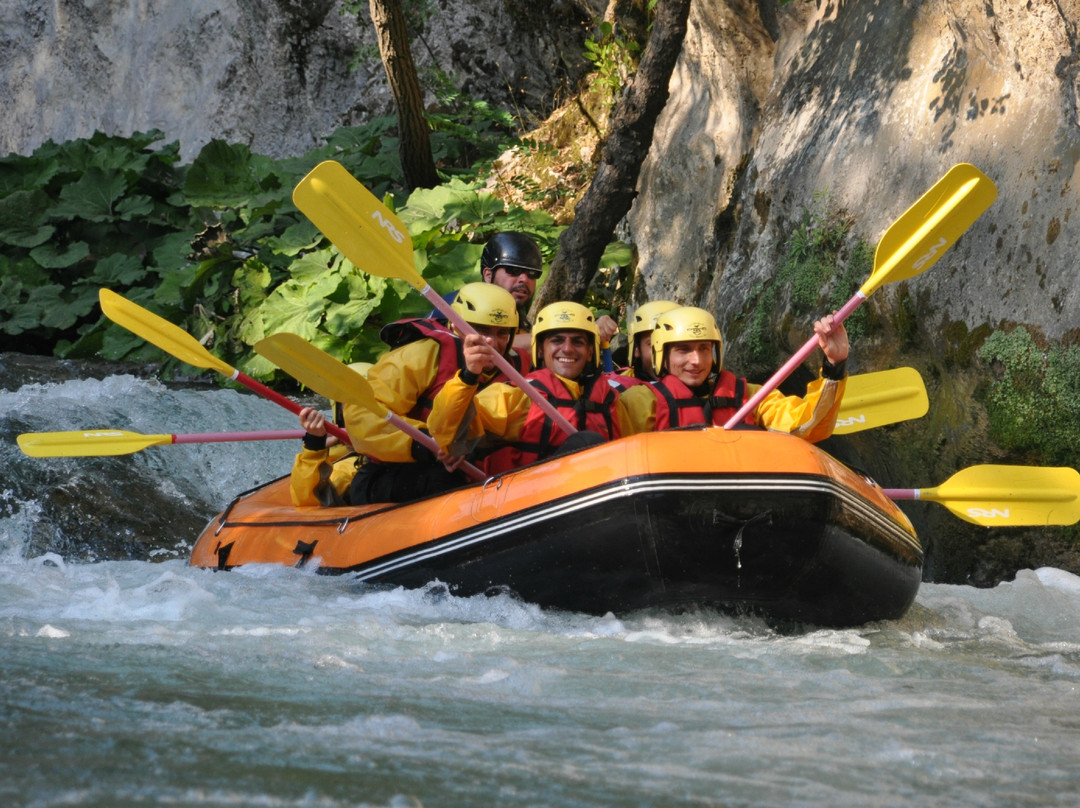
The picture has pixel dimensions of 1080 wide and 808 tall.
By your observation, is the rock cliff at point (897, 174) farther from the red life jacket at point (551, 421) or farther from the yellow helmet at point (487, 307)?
the yellow helmet at point (487, 307)

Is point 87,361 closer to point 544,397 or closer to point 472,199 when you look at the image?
point 472,199

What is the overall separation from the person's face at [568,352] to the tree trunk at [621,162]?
3045mm

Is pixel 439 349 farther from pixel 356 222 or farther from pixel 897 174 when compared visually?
pixel 897 174

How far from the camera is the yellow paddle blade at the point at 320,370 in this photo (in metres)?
3.91

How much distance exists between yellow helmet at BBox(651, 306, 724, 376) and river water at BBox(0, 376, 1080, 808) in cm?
110

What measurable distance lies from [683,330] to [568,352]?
42 centimetres

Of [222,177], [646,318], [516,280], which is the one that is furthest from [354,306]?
[646,318]

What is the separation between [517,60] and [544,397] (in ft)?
28.6

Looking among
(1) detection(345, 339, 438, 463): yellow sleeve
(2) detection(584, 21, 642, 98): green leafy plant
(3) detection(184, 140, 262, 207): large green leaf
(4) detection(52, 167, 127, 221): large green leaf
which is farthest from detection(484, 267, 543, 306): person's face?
(4) detection(52, 167, 127, 221): large green leaf

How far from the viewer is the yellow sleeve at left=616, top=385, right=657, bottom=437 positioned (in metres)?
4.09

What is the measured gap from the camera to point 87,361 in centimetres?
945

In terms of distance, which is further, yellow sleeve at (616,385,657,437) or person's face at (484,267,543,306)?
person's face at (484,267,543,306)

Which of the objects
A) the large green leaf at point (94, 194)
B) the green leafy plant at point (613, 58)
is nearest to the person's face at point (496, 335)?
the green leafy plant at point (613, 58)

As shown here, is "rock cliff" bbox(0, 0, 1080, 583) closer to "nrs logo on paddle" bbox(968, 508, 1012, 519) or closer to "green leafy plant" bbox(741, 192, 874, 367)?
"green leafy plant" bbox(741, 192, 874, 367)
